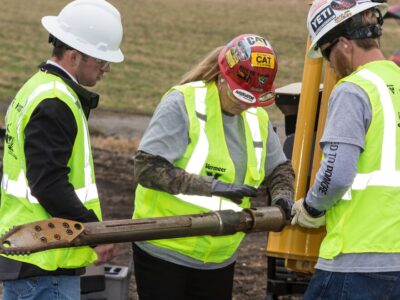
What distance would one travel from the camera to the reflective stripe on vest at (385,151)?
3891 millimetres

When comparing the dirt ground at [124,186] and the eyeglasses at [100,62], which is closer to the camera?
the eyeglasses at [100,62]

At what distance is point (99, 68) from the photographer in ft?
13.9

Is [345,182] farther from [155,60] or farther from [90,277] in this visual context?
[155,60]

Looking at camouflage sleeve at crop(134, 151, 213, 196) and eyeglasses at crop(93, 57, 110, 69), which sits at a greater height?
eyeglasses at crop(93, 57, 110, 69)

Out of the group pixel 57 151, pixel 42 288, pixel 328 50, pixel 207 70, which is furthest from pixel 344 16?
pixel 42 288

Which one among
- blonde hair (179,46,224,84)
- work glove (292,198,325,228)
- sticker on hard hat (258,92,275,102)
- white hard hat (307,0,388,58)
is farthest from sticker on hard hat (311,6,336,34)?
work glove (292,198,325,228)

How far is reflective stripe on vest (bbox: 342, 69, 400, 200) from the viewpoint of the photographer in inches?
153

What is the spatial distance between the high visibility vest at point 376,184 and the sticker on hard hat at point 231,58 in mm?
696

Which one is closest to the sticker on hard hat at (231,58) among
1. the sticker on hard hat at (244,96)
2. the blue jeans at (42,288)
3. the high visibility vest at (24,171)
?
the sticker on hard hat at (244,96)

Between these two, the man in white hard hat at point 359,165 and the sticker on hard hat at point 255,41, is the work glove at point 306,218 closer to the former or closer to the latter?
the man in white hard hat at point 359,165

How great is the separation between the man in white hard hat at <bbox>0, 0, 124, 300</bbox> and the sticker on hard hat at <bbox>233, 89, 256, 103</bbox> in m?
0.61

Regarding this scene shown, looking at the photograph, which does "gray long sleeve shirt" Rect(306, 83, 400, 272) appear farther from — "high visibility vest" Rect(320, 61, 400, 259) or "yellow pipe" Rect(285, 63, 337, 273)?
"yellow pipe" Rect(285, 63, 337, 273)

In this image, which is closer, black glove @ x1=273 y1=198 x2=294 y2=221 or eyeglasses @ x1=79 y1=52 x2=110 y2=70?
eyeglasses @ x1=79 y1=52 x2=110 y2=70

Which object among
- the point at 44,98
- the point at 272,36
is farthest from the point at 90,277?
the point at 272,36
